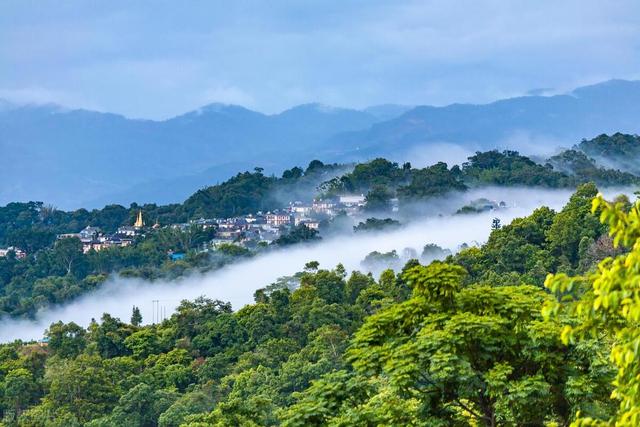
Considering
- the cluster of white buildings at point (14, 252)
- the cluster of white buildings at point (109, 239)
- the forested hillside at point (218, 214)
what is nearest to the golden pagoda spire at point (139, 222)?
the cluster of white buildings at point (109, 239)

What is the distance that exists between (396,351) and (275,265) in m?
42.0

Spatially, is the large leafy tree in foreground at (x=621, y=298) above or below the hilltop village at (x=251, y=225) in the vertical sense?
above

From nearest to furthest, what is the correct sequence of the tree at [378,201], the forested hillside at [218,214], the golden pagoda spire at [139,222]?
the forested hillside at [218,214] → the tree at [378,201] → the golden pagoda spire at [139,222]

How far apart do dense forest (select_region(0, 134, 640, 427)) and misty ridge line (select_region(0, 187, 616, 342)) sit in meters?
0.64

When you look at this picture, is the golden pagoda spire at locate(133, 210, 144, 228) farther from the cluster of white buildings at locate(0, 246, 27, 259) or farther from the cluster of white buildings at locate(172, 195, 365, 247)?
the cluster of white buildings at locate(0, 246, 27, 259)

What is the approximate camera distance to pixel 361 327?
377 inches

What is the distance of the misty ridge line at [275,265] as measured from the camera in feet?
151

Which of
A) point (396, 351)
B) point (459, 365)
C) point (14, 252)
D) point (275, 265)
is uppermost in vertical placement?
point (396, 351)

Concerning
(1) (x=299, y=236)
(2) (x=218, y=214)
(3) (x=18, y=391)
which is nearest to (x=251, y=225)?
(2) (x=218, y=214)

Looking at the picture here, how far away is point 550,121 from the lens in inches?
7756

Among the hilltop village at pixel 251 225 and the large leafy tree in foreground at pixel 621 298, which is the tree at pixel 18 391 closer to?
the large leafy tree in foreground at pixel 621 298

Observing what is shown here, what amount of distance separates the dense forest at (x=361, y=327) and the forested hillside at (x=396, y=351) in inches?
0.9

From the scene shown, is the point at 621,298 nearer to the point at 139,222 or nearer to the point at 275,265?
the point at 275,265

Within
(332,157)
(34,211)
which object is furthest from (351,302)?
(332,157)
